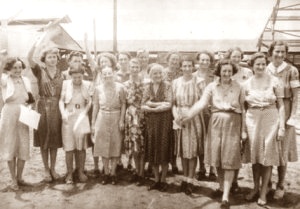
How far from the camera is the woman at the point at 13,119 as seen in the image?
4.89 meters

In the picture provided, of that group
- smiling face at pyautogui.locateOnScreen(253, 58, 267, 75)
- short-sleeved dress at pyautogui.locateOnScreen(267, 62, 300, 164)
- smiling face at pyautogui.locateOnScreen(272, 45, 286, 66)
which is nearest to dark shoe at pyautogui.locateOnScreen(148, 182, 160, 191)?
short-sleeved dress at pyautogui.locateOnScreen(267, 62, 300, 164)

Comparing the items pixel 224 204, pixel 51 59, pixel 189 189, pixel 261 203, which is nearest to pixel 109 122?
pixel 51 59

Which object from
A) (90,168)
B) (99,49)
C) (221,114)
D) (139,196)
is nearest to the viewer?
(221,114)

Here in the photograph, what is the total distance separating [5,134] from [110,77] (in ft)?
5.35

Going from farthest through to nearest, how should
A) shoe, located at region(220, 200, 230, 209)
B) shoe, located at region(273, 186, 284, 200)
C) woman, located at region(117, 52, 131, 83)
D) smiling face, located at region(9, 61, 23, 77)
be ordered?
1. woman, located at region(117, 52, 131, 83)
2. smiling face, located at region(9, 61, 23, 77)
3. shoe, located at region(273, 186, 284, 200)
4. shoe, located at region(220, 200, 230, 209)

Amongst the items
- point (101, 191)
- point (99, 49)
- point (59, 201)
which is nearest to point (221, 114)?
point (101, 191)

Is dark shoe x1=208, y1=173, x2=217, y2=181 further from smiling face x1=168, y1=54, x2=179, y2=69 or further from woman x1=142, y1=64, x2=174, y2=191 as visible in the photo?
smiling face x1=168, y1=54, x2=179, y2=69

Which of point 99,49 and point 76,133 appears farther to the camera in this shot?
point 99,49

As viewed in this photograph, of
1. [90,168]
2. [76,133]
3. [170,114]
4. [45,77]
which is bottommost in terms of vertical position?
[90,168]

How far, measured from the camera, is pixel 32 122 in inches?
191

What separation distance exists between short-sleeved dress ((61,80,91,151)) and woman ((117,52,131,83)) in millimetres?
827

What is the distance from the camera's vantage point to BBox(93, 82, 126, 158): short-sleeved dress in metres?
5.19

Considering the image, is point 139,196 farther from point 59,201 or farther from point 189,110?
point 189,110

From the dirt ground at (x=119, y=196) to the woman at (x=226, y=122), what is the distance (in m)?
0.50
